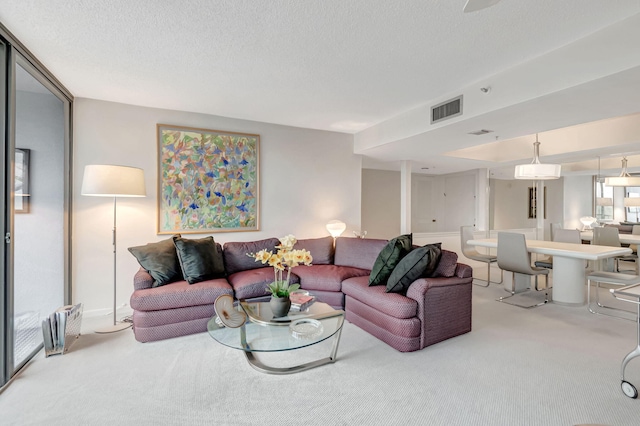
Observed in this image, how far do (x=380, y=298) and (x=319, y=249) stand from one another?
1.63m

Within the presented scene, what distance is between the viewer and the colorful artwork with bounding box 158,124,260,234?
12.6 feet

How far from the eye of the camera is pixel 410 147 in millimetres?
4539

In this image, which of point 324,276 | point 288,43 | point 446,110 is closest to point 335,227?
point 324,276

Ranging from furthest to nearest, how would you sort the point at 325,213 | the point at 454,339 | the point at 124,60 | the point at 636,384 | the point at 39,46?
the point at 325,213, the point at 454,339, the point at 124,60, the point at 39,46, the point at 636,384

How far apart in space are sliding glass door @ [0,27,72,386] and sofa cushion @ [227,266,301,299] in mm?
1720

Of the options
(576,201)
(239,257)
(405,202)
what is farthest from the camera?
(576,201)

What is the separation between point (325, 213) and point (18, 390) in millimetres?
3751

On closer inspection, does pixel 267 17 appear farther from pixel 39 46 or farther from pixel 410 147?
pixel 410 147

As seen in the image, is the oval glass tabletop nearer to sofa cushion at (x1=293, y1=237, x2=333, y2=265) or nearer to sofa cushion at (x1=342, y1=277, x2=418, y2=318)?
sofa cushion at (x1=342, y1=277, x2=418, y2=318)

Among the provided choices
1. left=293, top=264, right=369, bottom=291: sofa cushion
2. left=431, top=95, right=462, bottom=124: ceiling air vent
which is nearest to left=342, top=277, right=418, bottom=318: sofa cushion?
left=293, top=264, right=369, bottom=291: sofa cushion

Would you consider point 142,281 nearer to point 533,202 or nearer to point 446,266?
point 446,266

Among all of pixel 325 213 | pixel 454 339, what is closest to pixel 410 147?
pixel 325 213

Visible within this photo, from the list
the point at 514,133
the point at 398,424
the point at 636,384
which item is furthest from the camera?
the point at 514,133

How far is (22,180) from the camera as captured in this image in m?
2.72
